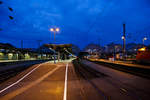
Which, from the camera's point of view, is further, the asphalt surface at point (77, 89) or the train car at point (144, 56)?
the train car at point (144, 56)

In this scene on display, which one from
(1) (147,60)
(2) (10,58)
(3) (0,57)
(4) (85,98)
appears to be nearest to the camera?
(4) (85,98)

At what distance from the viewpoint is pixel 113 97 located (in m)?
6.07

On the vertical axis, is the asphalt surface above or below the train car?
below

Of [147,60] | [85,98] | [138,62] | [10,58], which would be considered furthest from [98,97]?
[10,58]

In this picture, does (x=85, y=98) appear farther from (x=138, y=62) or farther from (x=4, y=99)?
(x=138, y=62)

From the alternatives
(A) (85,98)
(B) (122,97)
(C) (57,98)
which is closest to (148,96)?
(B) (122,97)

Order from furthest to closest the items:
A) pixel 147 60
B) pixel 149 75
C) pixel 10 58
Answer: pixel 10 58 → pixel 147 60 → pixel 149 75

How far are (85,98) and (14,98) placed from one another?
3653 mm

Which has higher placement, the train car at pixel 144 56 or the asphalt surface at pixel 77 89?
the train car at pixel 144 56

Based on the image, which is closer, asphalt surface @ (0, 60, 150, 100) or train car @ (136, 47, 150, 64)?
asphalt surface @ (0, 60, 150, 100)

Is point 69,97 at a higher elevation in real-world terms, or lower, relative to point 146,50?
lower

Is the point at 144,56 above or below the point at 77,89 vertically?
above

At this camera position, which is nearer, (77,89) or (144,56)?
(77,89)

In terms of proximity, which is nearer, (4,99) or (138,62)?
(4,99)
